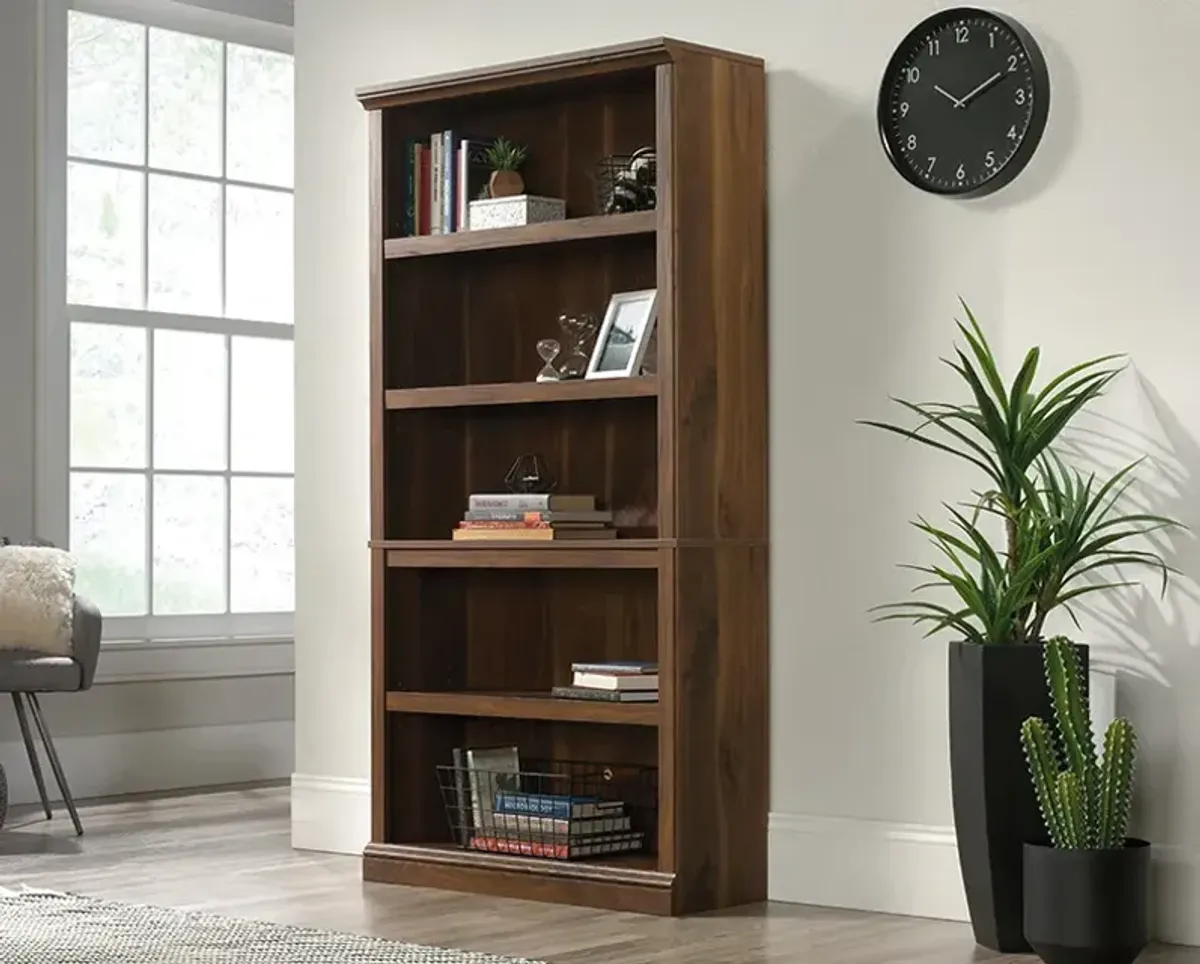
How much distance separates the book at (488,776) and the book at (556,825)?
78 millimetres

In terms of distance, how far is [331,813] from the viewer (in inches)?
225

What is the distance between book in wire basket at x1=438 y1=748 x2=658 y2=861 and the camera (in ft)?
16.3

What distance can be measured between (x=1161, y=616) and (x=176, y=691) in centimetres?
376

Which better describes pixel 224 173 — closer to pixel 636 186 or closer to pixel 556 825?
pixel 636 186

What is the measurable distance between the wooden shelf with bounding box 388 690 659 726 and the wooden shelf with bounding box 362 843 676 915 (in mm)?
326

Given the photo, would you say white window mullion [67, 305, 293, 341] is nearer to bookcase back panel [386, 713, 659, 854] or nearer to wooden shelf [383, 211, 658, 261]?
wooden shelf [383, 211, 658, 261]

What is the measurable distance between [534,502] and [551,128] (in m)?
0.98

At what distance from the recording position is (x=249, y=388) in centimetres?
744

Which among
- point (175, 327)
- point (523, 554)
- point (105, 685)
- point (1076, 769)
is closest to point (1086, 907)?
point (1076, 769)

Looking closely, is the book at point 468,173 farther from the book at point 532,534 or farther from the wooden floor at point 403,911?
the wooden floor at point 403,911

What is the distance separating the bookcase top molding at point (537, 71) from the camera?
4766mm

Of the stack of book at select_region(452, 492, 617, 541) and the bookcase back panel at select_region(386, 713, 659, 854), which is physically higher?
the stack of book at select_region(452, 492, 617, 541)

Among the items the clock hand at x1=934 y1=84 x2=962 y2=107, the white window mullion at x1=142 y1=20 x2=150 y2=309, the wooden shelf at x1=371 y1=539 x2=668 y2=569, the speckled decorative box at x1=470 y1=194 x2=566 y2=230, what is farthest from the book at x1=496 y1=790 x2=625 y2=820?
the white window mullion at x1=142 y1=20 x2=150 y2=309

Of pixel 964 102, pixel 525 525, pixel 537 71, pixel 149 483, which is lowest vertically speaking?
pixel 525 525
